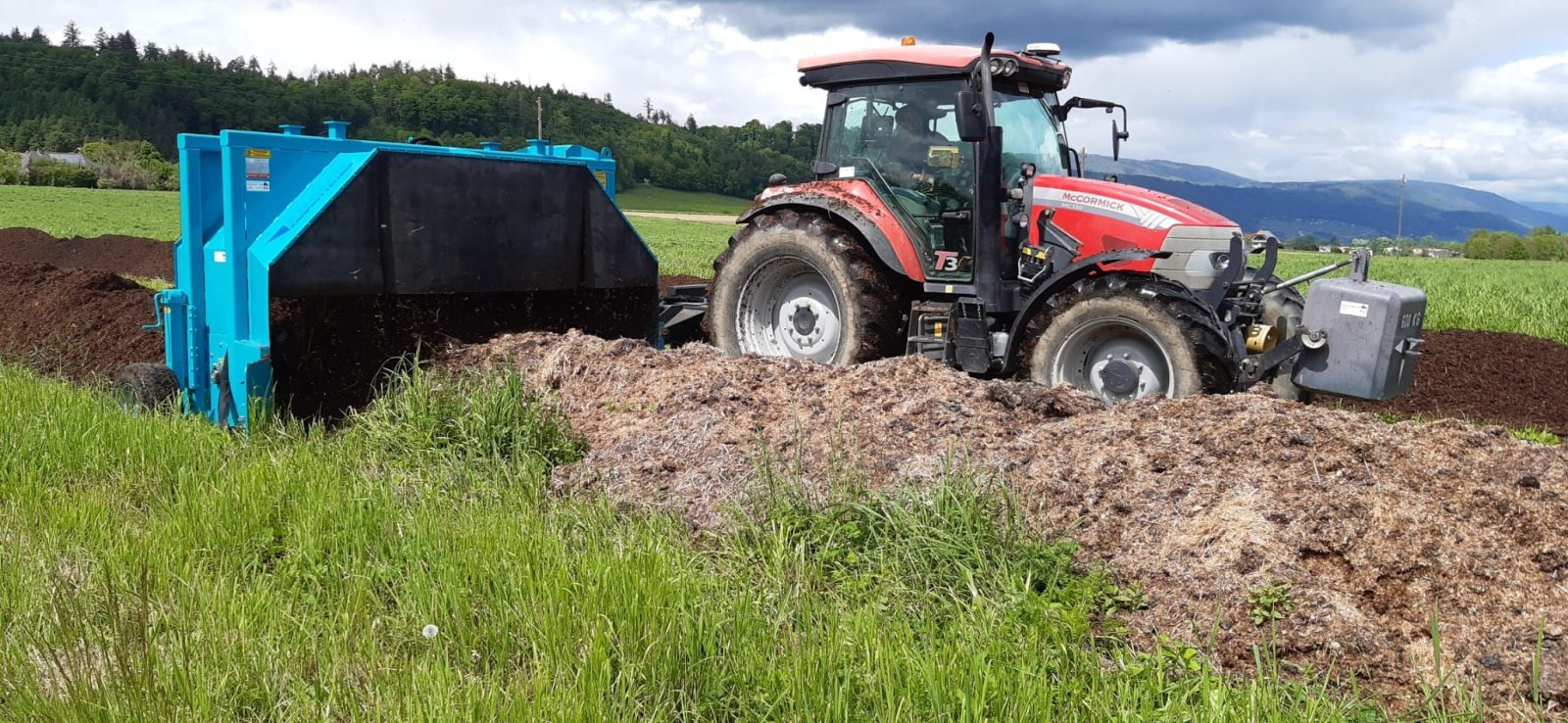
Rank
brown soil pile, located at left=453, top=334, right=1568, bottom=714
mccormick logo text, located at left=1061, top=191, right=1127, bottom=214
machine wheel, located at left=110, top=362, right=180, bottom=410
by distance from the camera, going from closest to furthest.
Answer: brown soil pile, located at left=453, top=334, right=1568, bottom=714
machine wheel, located at left=110, top=362, right=180, bottom=410
mccormick logo text, located at left=1061, top=191, right=1127, bottom=214

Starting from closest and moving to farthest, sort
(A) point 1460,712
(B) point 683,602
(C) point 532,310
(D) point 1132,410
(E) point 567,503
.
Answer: (A) point 1460,712
(B) point 683,602
(E) point 567,503
(D) point 1132,410
(C) point 532,310

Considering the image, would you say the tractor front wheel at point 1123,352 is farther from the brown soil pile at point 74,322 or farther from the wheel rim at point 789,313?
the brown soil pile at point 74,322

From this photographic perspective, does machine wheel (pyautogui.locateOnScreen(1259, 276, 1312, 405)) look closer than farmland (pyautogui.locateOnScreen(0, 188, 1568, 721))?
No

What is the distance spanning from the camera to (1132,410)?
4.80m

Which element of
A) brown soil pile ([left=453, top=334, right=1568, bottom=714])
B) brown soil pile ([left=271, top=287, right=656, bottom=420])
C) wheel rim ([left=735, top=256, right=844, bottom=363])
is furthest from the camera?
wheel rim ([left=735, top=256, right=844, bottom=363])

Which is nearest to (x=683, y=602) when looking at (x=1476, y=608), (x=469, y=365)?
(x=1476, y=608)

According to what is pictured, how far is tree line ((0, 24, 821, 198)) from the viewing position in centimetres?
7125

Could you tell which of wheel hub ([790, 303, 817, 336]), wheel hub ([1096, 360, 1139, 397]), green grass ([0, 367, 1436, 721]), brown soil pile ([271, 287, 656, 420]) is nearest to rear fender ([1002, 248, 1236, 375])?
wheel hub ([1096, 360, 1139, 397])

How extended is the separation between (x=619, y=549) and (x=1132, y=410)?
243 centimetres

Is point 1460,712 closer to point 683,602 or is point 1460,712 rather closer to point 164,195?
point 683,602

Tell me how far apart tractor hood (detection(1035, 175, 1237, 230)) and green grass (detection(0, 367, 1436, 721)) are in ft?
9.98

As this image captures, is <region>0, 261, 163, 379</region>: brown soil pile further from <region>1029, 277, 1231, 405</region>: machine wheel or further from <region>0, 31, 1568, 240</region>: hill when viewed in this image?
<region>0, 31, 1568, 240</region>: hill

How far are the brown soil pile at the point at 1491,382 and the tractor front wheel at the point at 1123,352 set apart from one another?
10.4 ft

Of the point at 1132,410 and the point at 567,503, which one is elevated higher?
the point at 1132,410
